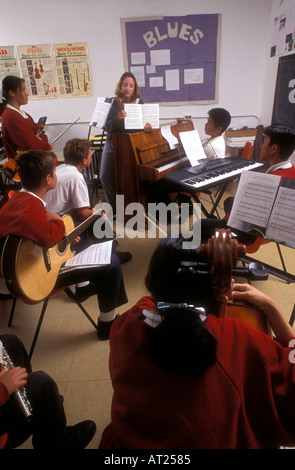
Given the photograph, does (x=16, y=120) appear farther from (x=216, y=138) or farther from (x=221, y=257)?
(x=221, y=257)

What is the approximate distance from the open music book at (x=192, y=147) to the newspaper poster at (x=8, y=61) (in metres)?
3.33

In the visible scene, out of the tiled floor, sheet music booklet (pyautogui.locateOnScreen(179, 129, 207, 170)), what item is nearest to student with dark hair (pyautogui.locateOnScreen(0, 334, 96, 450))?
the tiled floor

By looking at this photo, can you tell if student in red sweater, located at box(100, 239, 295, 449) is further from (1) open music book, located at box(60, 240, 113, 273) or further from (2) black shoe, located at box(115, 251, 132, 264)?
(2) black shoe, located at box(115, 251, 132, 264)

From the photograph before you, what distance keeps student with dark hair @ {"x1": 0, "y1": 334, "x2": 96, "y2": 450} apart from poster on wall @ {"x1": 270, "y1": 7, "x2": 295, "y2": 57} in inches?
168

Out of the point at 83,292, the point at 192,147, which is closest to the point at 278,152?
the point at 192,147

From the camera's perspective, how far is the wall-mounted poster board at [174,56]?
4195 mm

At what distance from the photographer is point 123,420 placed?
29.2 inches

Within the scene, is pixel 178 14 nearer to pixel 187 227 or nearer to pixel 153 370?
pixel 187 227

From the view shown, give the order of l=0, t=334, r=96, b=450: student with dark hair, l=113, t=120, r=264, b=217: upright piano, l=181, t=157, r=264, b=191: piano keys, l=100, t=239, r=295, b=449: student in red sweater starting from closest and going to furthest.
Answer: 1. l=100, t=239, r=295, b=449: student in red sweater
2. l=0, t=334, r=96, b=450: student with dark hair
3. l=181, t=157, r=264, b=191: piano keys
4. l=113, t=120, r=264, b=217: upright piano

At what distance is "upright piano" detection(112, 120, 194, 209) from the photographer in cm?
281

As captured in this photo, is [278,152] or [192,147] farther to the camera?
[192,147]

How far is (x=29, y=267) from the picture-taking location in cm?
154

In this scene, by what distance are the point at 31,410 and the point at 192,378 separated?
795 mm
